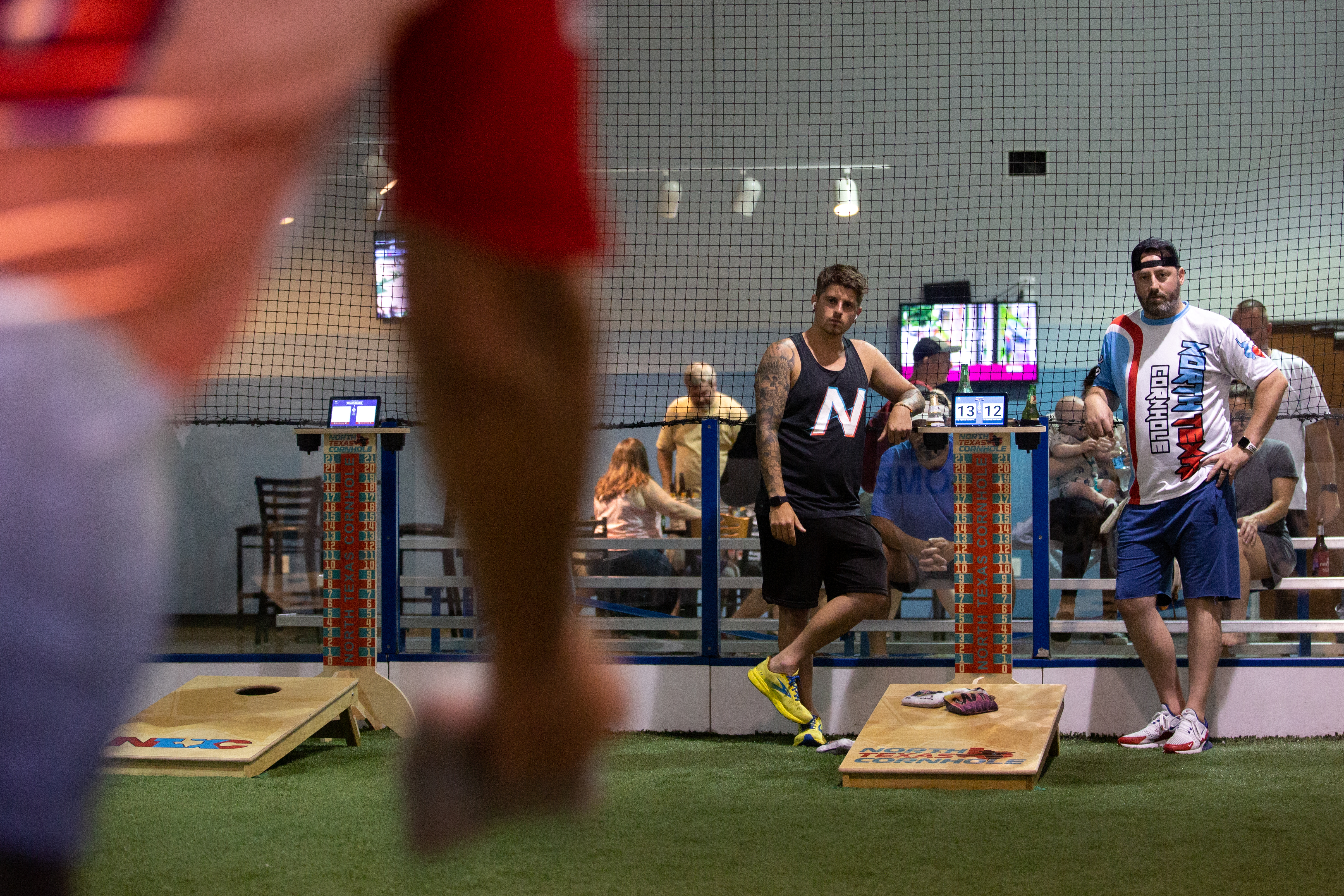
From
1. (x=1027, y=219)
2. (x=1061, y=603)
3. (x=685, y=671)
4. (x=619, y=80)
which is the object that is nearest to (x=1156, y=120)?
(x=1027, y=219)

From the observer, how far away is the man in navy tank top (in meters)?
4.09

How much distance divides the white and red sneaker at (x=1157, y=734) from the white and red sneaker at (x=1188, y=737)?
0.07 feet

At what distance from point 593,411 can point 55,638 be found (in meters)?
0.21

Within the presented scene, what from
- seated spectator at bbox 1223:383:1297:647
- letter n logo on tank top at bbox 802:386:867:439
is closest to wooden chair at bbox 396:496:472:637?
letter n logo on tank top at bbox 802:386:867:439

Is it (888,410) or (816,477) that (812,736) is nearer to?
(816,477)

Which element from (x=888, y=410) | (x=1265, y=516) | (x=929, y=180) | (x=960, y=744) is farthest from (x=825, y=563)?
(x=929, y=180)

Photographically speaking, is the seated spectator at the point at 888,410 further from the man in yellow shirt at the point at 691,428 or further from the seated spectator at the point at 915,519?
the man in yellow shirt at the point at 691,428

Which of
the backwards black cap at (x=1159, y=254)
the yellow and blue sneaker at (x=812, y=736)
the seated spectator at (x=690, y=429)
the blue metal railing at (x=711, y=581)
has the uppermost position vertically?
the backwards black cap at (x=1159, y=254)

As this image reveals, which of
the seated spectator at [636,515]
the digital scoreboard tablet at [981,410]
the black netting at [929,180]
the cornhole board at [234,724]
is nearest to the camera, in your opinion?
the cornhole board at [234,724]

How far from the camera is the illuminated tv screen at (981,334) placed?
26.4 feet

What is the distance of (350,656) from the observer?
4387 millimetres

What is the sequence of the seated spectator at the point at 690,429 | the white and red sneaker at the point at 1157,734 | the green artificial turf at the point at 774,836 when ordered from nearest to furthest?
the green artificial turf at the point at 774,836, the white and red sneaker at the point at 1157,734, the seated spectator at the point at 690,429

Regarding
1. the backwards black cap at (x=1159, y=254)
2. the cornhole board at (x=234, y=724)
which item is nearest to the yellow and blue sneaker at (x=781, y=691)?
the cornhole board at (x=234, y=724)

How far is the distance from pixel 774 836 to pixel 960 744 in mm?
892
